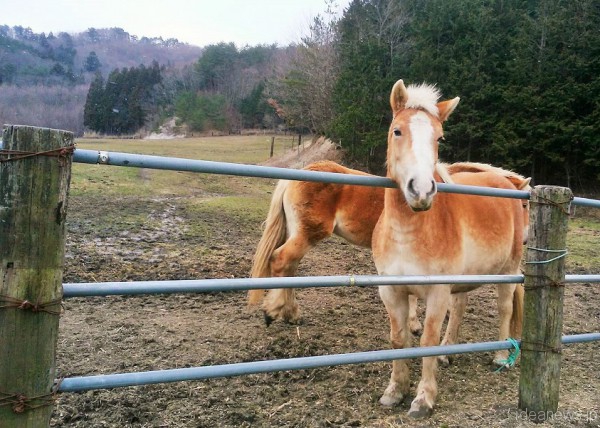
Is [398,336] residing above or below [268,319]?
above

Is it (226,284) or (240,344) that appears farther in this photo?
(240,344)

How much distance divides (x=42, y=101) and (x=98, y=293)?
72.2m

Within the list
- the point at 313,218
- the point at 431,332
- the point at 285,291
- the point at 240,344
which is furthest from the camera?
the point at 313,218

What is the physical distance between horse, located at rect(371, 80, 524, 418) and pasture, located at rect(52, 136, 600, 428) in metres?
0.40

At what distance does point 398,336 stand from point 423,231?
2.53ft

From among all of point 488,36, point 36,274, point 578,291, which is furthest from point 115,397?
point 488,36

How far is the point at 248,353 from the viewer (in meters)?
3.79

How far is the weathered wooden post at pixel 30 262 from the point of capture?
1.42 meters

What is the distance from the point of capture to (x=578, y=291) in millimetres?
6125

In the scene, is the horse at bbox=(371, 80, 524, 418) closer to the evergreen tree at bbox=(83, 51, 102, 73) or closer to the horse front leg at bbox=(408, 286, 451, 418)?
the horse front leg at bbox=(408, 286, 451, 418)

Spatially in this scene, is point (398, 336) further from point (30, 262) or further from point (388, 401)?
point (30, 262)

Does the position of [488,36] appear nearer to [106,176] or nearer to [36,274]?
[106,176]

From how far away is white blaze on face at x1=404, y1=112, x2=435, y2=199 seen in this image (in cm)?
228

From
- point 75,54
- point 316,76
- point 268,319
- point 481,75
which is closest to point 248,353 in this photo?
point 268,319
